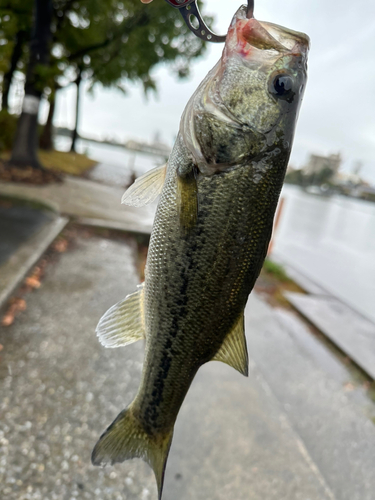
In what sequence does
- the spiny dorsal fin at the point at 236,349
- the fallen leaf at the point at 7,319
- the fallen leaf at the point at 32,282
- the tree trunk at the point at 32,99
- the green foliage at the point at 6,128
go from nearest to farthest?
the spiny dorsal fin at the point at 236,349, the fallen leaf at the point at 7,319, the fallen leaf at the point at 32,282, the tree trunk at the point at 32,99, the green foliage at the point at 6,128

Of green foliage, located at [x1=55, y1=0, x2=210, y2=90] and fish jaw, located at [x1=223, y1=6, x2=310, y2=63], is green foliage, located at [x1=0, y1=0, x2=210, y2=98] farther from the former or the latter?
fish jaw, located at [x1=223, y1=6, x2=310, y2=63]

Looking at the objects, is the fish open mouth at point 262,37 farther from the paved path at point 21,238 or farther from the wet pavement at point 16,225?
the wet pavement at point 16,225

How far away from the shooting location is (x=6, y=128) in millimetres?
15211

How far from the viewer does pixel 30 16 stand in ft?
42.7

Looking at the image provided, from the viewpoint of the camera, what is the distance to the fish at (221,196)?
1339mm

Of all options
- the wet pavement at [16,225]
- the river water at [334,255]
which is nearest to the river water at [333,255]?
the river water at [334,255]

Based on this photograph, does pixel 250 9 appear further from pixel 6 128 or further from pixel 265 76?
pixel 6 128

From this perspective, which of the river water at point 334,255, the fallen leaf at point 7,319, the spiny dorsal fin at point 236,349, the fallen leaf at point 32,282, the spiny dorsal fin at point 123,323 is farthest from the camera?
the river water at point 334,255

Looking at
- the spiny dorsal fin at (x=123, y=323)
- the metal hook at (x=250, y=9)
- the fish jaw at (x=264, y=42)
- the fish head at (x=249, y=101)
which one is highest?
the metal hook at (x=250, y=9)

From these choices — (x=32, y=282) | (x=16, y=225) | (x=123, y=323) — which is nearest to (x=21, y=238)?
(x=16, y=225)

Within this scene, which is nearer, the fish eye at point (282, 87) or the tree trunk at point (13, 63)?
the fish eye at point (282, 87)

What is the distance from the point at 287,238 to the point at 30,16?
13.2 meters

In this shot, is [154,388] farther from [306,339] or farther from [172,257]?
[306,339]

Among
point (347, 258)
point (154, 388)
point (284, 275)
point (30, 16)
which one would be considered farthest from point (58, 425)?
point (30, 16)
